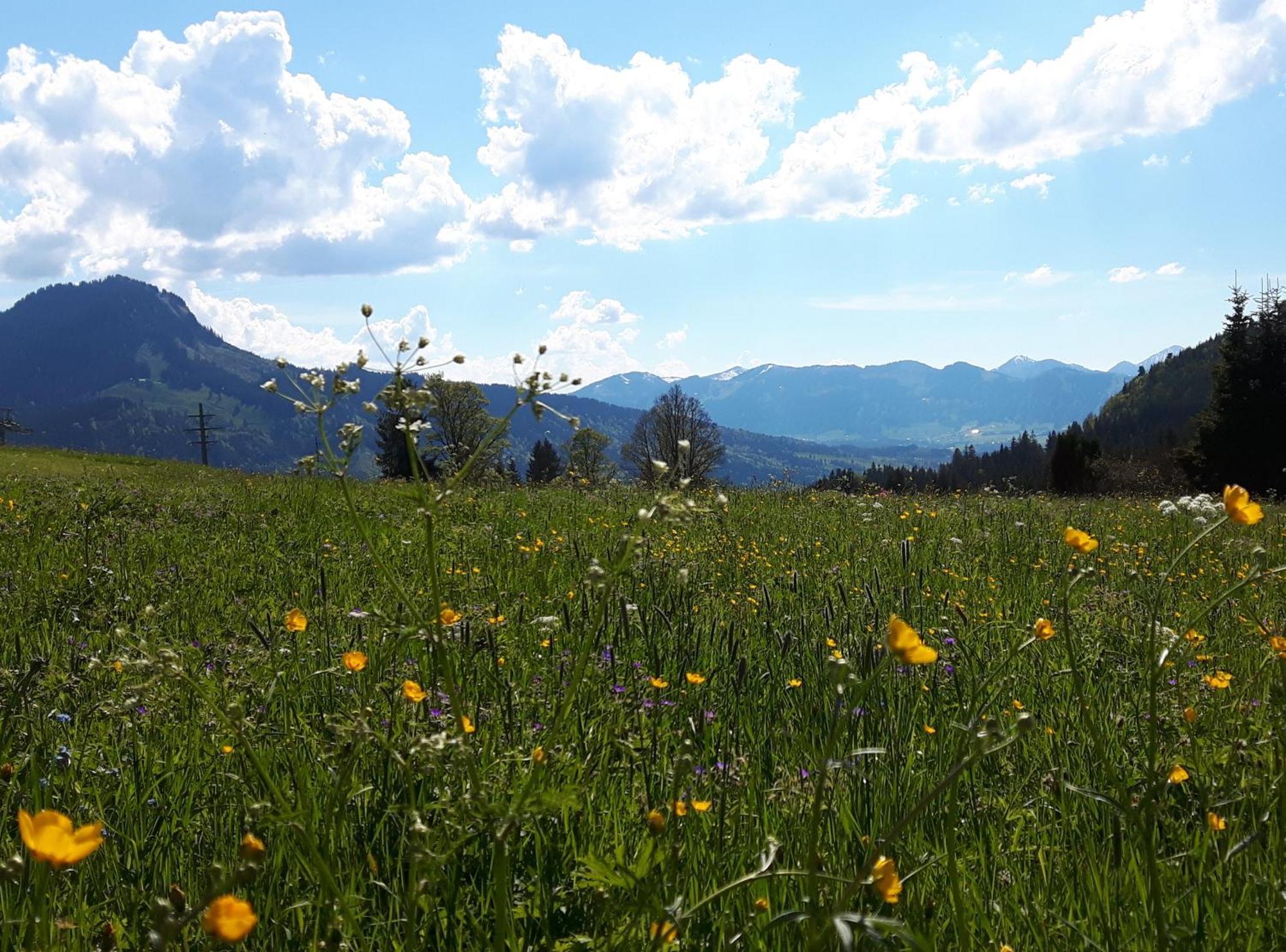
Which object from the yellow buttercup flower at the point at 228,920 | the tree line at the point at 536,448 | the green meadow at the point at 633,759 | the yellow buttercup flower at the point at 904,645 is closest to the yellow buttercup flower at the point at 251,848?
the green meadow at the point at 633,759

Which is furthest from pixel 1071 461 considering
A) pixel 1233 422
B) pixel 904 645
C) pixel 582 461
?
pixel 904 645

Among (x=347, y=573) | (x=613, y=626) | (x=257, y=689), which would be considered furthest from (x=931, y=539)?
(x=257, y=689)

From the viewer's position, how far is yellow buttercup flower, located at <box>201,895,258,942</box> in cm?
95

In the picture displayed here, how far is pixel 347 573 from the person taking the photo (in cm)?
586

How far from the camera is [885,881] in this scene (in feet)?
5.29

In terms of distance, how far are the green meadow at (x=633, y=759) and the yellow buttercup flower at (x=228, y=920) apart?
0.11 ft

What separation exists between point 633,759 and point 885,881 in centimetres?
131

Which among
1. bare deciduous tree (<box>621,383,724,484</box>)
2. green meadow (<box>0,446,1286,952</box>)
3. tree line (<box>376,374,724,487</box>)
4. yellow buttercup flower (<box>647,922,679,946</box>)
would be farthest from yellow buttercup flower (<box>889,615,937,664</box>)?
bare deciduous tree (<box>621,383,724,484</box>)

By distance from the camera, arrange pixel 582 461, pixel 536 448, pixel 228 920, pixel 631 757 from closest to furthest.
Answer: pixel 228 920, pixel 631 757, pixel 582 461, pixel 536 448

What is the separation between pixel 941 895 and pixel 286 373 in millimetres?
2240

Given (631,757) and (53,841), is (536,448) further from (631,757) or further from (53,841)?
(53,841)

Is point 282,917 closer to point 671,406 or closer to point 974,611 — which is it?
point 974,611

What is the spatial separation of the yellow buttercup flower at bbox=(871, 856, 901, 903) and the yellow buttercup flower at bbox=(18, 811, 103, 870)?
4.28 feet

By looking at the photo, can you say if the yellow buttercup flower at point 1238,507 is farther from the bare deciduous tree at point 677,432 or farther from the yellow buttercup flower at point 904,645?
the bare deciduous tree at point 677,432
